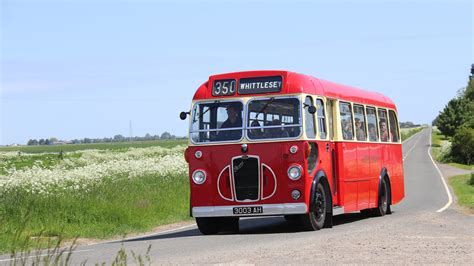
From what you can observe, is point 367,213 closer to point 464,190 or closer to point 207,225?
point 207,225

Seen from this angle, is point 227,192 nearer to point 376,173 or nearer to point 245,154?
point 245,154

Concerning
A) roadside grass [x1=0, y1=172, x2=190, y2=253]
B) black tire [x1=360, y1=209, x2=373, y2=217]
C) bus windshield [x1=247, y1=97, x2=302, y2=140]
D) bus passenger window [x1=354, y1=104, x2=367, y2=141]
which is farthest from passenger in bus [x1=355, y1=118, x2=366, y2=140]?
roadside grass [x1=0, y1=172, x2=190, y2=253]

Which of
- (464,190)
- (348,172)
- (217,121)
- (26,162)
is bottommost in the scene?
(464,190)

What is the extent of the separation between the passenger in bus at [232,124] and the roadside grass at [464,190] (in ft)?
39.0

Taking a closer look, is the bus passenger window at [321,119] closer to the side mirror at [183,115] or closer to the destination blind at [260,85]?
the destination blind at [260,85]

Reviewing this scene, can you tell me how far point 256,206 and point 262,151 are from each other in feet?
Answer: 3.31

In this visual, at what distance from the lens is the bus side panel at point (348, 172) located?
62.3 ft

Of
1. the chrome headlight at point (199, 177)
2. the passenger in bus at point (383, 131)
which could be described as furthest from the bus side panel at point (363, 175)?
the chrome headlight at point (199, 177)

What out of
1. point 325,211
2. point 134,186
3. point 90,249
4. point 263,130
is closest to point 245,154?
point 263,130

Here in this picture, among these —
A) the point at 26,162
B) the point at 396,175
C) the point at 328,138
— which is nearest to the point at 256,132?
the point at 328,138

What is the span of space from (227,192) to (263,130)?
52.2 inches

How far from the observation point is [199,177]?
57.1ft

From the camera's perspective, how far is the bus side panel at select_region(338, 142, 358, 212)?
19.0m

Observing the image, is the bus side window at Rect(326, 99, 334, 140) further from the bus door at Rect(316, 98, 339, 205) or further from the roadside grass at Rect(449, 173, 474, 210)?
the roadside grass at Rect(449, 173, 474, 210)
